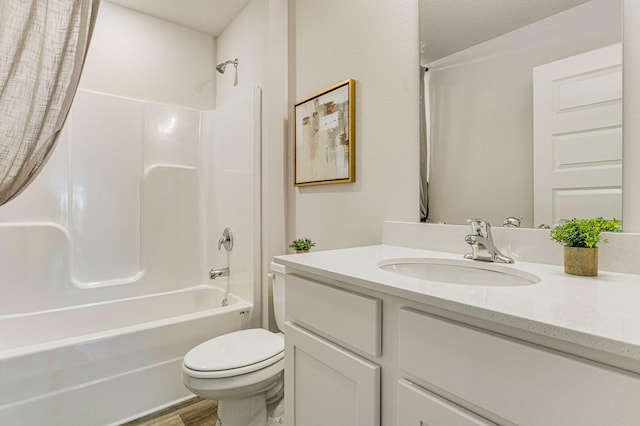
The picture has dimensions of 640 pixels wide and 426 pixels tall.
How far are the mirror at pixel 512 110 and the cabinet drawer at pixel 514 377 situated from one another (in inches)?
23.0

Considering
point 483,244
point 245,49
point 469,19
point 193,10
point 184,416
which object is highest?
point 193,10

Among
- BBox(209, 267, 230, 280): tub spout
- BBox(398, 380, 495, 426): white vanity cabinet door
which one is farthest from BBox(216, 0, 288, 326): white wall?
BBox(398, 380, 495, 426): white vanity cabinet door

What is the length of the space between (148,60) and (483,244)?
8.58 ft

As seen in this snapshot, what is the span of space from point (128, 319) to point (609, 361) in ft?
8.23

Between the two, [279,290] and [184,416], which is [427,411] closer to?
[279,290]

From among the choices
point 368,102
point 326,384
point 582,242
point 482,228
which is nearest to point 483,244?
point 482,228

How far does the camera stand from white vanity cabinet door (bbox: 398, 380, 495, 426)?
55 centimetres

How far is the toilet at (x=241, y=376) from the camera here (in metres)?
1.25

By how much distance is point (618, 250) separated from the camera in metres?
0.77

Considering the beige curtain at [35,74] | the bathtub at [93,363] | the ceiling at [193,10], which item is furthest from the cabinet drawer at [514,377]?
the ceiling at [193,10]

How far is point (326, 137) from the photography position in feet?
5.35

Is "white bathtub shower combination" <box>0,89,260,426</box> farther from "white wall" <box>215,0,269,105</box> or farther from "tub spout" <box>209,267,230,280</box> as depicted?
"white wall" <box>215,0,269,105</box>

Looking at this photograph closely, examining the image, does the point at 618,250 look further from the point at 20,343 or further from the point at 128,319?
the point at 20,343

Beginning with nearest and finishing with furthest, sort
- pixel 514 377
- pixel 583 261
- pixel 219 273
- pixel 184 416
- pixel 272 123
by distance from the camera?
pixel 514 377 < pixel 583 261 < pixel 184 416 < pixel 272 123 < pixel 219 273
